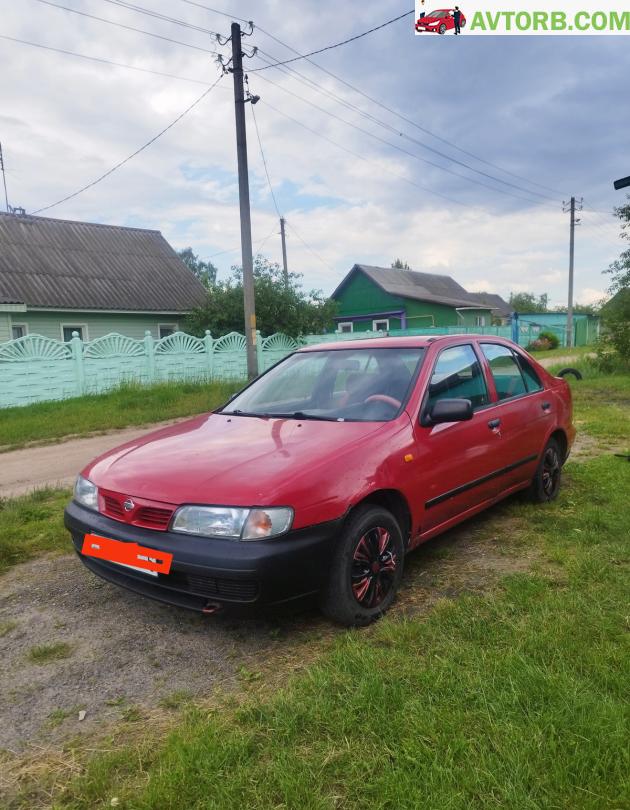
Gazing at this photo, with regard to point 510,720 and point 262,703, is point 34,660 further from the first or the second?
point 510,720

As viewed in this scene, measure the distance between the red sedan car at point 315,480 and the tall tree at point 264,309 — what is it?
14344 millimetres

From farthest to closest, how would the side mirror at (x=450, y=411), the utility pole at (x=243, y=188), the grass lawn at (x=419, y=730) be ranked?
the utility pole at (x=243, y=188), the side mirror at (x=450, y=411), the grass lawn at (x=419, y=730)

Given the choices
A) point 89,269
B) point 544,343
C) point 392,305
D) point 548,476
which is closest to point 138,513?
point 548,476

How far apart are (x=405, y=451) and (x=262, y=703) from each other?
4.88 feet

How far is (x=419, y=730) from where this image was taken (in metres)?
2.06

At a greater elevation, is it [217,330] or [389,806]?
[217,330]

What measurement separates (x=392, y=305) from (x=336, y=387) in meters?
31.0

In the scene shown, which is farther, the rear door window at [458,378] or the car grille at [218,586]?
the rear door window at [458,378]

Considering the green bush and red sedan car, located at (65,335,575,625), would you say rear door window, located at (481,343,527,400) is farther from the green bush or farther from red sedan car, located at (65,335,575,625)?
the green bush

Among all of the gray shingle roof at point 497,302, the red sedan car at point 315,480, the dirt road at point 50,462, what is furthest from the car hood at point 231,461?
the gray shingle roof at point 497,302

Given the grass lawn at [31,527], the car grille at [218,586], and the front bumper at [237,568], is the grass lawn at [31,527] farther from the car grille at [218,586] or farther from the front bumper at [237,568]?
the car grille at [218,586]

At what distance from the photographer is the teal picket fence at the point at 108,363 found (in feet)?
38.1

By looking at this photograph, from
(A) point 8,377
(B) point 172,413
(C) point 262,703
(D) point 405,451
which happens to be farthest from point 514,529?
(A) point 8,377

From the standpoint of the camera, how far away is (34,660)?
108 inches
